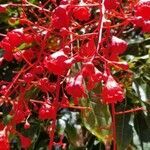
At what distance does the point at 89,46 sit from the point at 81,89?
0.17 meters

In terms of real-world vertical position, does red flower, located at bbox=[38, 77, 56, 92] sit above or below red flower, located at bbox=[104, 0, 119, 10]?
below

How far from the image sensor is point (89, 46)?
1.25 m

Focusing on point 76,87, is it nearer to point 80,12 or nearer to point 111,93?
point 111,93

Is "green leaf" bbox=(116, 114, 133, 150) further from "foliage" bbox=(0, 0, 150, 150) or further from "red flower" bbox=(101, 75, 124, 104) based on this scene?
"red flower" bbox=(101, 75, 124, 104)

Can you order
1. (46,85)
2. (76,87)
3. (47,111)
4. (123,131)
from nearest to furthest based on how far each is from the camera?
(76,87), (47,111), (46,85), (123,131)

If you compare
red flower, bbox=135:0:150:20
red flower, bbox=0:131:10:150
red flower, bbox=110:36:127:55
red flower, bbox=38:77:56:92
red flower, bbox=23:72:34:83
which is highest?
red flower, bbox=135:0:150:20

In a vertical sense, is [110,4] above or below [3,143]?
above

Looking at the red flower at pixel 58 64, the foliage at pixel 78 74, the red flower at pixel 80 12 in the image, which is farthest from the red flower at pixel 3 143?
the red flower at pixel 80 12

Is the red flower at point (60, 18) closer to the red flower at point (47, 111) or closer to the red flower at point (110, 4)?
the red flower at point (110, 4)

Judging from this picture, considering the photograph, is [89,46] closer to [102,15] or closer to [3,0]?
[102,15]

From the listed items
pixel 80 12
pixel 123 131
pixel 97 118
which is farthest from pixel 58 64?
pixel 123 131

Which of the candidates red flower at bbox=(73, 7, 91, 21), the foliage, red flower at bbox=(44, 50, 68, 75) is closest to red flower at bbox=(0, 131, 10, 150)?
the foliage

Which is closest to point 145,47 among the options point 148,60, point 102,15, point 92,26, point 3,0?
point 148,60

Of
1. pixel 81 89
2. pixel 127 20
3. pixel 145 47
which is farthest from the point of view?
pixel 145 47
